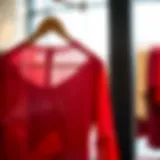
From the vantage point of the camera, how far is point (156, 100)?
139 centimetres

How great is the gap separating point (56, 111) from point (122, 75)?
345 millimetres

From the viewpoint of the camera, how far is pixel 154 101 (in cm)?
140

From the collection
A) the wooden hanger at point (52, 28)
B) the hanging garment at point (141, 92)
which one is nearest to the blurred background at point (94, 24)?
the hanging garment at point (141, 92)

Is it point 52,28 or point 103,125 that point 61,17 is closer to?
point 52,28

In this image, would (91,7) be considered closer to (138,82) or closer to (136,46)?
(136,46)

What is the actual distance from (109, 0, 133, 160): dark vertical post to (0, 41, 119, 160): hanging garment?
238 mm

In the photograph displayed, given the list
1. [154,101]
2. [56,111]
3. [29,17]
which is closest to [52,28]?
[56,111]

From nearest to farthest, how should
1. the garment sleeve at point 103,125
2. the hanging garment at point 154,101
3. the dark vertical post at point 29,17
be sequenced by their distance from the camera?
the garment sleeve at point 103,125
the hanging garment at point 154,101
the dark vertical post at point 29,17

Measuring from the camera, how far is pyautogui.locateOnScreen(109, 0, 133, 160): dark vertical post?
140 centimetres

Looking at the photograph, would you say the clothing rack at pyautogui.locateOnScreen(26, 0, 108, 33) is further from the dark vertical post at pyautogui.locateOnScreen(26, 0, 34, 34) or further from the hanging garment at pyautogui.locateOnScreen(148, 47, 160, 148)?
the hanging garment at pyautogui.locateOnScreen(148, 47, 160, 148)

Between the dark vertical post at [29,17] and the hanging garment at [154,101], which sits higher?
the dark vertical post at [29,17]

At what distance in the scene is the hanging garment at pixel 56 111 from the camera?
1.16m

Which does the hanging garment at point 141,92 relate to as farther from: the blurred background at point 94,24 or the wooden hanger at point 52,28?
the wooden hanger at point 52,28

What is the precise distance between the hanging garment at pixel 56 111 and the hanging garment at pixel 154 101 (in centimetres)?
28
